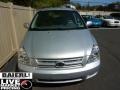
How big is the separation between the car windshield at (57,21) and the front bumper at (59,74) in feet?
5.46

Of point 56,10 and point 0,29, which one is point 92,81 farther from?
point 0,29

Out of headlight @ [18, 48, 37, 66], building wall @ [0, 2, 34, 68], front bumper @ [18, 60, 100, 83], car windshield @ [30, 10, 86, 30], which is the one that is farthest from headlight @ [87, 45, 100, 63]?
building wall @ [0, 2, 34, 68]

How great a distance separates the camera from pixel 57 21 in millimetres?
7059

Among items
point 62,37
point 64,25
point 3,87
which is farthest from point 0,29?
point 3,87

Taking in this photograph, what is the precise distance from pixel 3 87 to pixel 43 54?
1.75 meters

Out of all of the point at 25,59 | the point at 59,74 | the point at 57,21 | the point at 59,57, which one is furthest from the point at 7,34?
the point at 59,74

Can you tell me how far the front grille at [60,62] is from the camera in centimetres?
523

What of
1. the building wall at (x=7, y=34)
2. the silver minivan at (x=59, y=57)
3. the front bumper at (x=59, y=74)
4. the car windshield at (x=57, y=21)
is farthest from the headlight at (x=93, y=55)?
the building wall at (x=7, y=34)

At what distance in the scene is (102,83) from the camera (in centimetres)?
595

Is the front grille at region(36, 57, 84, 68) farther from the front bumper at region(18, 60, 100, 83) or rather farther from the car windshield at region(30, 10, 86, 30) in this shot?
the car windshield at region(30, 10, 86, 30)

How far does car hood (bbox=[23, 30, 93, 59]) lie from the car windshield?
425mm

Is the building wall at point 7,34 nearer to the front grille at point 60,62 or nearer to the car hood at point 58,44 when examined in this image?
the car hood at point 58,44

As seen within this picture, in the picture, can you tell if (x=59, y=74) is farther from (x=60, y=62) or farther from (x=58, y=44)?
(x=58, y=44)

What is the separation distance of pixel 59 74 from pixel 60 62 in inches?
9.0
